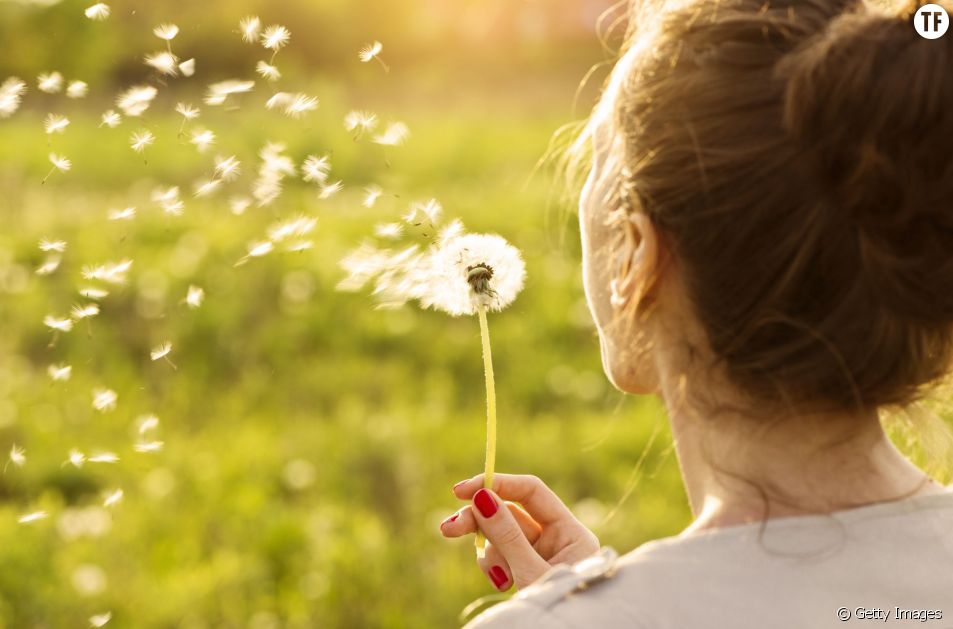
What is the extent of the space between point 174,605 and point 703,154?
2.61 metres

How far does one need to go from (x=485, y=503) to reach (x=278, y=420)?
11.0ft

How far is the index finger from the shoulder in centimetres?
46

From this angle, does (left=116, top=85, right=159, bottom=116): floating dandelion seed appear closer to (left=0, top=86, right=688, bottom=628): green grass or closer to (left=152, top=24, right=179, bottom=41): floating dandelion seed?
(left=152, top=24, right=179, bottom=41): floating dandelion seed

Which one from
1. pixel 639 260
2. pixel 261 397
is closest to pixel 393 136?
→ pixel 639 260

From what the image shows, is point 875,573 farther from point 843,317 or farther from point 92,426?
point 92,426

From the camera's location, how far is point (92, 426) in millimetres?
4508

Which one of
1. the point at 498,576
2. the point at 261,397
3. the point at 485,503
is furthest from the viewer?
the point at 261,397

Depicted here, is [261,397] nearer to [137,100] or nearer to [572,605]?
[137,100]

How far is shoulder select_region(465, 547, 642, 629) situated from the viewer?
Answer: 1.10 m

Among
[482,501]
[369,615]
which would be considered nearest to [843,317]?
[482,501]

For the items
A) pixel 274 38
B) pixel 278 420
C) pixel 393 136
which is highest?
pixel 274 38

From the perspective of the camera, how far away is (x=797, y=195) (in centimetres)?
112

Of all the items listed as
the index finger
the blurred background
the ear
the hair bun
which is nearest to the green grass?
the blurred background

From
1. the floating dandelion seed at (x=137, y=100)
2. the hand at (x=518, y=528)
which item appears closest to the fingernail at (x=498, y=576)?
the hand at (x=518, y=528)
